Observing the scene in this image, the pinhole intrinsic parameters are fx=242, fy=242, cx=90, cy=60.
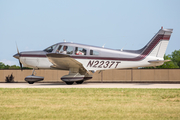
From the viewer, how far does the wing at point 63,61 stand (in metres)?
15.2

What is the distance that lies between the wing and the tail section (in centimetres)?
457

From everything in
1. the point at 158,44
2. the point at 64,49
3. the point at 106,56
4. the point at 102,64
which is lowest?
the point at 102,64

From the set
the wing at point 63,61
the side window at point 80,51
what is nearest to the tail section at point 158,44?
the side window at point 80,51

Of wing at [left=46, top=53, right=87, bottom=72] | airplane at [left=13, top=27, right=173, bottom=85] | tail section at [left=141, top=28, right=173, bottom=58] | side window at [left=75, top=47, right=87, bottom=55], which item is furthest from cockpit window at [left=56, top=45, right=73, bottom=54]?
tail section at [left=141, top=28, right=173, bottom=58]

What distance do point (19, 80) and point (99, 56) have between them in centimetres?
1021

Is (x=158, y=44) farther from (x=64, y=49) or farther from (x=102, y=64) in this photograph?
(x=64, y=49)

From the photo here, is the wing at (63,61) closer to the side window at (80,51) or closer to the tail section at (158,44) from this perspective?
the side window at (80,51)

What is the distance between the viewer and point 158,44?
643 inches

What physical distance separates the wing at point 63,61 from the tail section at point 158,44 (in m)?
4.57

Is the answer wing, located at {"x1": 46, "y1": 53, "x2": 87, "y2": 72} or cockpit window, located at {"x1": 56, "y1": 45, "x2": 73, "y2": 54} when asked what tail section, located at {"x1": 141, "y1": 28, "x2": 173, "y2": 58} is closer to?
wing, located at {"x1": 46, "y1": 53, "x2": 87, "y2": 72}

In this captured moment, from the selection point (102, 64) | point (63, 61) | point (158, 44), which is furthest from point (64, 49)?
point (158, 44)

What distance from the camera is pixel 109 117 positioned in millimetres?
5664

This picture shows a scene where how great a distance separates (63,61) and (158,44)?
6.49 meters

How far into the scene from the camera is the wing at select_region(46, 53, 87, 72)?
15.2 m
